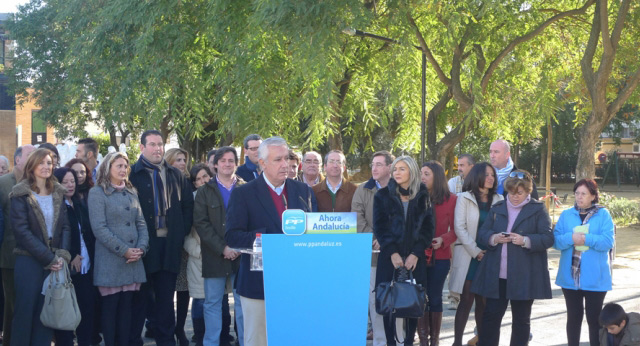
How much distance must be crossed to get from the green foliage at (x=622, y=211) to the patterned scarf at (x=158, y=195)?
18957 mm

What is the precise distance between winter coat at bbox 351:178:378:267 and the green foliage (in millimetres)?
17484

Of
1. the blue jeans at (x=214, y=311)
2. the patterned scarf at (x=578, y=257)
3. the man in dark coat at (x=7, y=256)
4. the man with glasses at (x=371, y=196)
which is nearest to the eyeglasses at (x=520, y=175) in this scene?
the patterned scarf at (x=578, y=257)

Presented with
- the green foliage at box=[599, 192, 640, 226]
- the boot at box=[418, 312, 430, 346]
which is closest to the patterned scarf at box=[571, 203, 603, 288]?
the boot at box=[418, 312, 430, 346]

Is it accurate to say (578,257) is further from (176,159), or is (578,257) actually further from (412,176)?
(176,159)

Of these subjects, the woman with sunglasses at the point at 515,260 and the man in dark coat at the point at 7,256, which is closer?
the woman with sunglasses at the point at 515,260

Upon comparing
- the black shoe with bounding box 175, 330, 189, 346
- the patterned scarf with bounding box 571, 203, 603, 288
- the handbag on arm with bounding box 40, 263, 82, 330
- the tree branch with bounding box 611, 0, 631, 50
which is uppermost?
the tree branch with bounding box 611, 0, 631, 50

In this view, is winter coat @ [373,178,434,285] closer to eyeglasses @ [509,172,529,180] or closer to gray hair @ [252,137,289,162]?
eyeglasses @ [509,172,529,180]

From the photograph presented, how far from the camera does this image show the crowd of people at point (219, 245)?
671cm

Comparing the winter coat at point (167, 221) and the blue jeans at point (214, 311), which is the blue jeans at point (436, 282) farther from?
the winter coat at point (167, 221)

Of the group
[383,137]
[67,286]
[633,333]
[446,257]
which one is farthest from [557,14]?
[383,137]

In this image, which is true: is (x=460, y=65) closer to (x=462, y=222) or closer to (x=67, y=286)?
(x=462, y=222)

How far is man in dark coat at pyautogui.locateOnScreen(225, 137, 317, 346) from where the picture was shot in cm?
506

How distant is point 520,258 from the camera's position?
6770 mm

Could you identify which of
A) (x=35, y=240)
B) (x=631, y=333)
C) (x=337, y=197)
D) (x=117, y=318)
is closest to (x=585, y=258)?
(x=631, y=333)
